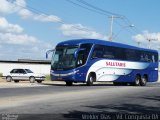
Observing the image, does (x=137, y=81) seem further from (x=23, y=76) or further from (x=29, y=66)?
(x=29, y=66)

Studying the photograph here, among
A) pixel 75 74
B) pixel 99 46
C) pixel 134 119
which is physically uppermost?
pixel 99 46

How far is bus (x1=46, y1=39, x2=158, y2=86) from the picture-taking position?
35438 mm

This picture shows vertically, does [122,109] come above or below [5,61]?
below

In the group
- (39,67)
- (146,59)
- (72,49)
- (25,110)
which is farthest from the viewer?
(39,67)

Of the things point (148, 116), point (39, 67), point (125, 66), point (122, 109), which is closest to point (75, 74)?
point (125, 66)

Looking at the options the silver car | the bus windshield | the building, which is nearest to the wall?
the building

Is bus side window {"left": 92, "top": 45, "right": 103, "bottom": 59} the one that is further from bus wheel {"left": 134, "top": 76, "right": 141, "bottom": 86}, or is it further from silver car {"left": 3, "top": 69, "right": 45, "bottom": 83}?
silver car {"left": 3, "top": 69, "right": 45, "bottom": 83}

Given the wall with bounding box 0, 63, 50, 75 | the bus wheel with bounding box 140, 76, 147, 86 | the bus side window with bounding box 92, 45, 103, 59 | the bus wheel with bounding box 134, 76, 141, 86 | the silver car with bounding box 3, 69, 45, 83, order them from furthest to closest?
the wall with bounding box 0, 63, 50, 75 < the silver car with bounding box 3, 69, 45, 83 < the bus wheel with bounding box 140, 76, 147, 86 < the bus wheel with bounding box 134, 76, 141, 86 < the bus side window with bounding box 92, 45, 103, 59

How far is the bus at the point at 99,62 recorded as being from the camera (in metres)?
35.4

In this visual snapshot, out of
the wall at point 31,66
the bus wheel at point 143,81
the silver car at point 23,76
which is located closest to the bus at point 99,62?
the bus wheel at point 143,81

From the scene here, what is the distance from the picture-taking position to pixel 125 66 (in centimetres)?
4122

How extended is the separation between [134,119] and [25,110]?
403cm

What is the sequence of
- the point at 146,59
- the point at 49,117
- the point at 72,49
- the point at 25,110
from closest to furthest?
1. the point at 49,117
2. the point at 25,110
3. the point at 72,49
4. the point at 146,59

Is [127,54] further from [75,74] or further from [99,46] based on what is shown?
[75,74]
